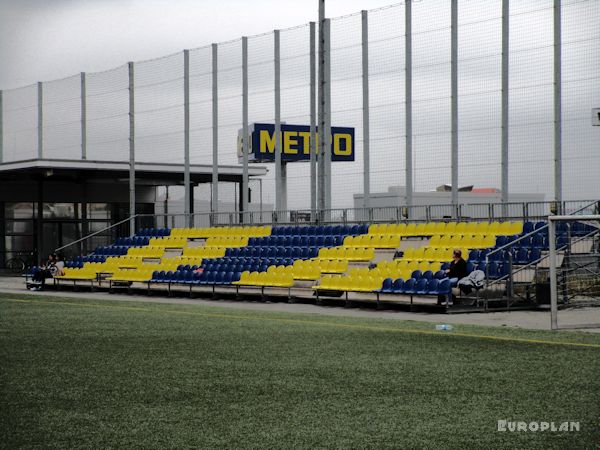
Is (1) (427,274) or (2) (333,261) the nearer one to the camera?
(1) (427,274)

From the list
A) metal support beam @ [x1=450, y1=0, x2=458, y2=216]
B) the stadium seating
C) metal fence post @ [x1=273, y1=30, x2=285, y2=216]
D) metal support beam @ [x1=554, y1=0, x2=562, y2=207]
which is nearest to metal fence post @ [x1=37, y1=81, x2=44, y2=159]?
the stadium seating

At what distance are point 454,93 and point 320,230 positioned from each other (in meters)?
5.65

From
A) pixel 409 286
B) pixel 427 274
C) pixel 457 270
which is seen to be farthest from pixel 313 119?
pixel 457 270

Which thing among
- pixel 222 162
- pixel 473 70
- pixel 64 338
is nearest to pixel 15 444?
pixel 64 338

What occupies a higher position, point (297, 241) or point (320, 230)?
point (320, 230)

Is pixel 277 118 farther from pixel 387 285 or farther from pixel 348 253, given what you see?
pixel 387 285

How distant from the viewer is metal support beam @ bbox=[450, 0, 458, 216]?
22.8m

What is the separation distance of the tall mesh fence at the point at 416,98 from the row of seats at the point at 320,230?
2.56 ft

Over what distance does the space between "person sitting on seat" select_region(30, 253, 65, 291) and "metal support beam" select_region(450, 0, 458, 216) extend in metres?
13.4

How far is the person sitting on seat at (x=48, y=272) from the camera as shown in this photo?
27953 millimetres

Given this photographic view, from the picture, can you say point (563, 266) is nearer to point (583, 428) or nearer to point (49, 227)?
point (583, 428)

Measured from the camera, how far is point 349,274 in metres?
21.6

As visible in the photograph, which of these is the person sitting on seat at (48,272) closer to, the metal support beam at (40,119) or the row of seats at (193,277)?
the row of seats at (193,277)

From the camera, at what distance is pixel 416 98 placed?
2383 cm
